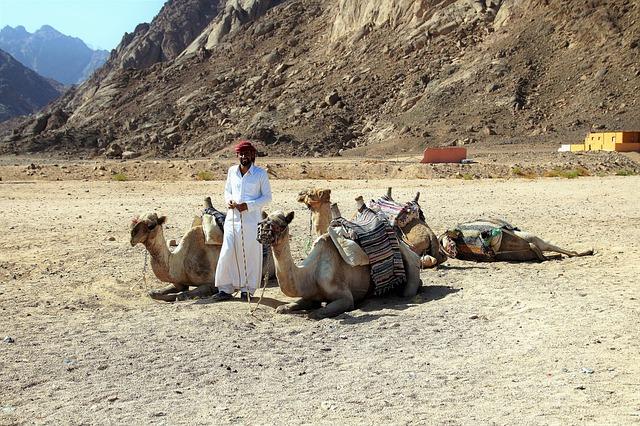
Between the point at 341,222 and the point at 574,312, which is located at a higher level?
the point at 341,222

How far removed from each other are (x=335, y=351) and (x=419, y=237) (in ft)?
14.1

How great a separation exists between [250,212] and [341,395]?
3.71 meters

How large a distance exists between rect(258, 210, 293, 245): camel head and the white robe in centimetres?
129

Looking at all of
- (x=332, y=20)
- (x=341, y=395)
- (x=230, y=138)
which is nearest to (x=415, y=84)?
(x=230, y=138)

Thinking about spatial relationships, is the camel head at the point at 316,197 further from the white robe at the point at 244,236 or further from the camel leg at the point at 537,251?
the camel leg at the point at 537,251

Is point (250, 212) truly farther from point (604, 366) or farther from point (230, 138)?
point (230, 138)

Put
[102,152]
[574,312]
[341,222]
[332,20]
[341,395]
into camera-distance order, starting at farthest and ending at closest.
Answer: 1. [332,20]
2. [102,152]
3. [341,222]
4. [574,312]
5. [341,395]

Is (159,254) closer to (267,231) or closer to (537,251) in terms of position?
(267,231)

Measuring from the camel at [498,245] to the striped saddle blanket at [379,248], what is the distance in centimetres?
247

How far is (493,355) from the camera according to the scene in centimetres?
621

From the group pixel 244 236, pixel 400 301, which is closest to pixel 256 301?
pixel 244 236

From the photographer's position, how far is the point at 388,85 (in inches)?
2261

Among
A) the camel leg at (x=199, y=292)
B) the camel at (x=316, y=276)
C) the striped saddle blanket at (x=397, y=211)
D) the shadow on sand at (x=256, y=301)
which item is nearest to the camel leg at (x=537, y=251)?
the striped saddle blanket at (x=397, y=211)

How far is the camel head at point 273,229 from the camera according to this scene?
732 cm
